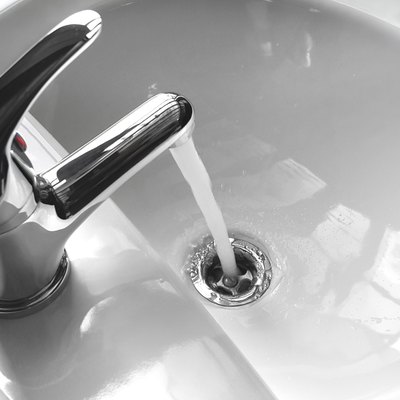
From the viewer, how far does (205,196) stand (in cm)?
50

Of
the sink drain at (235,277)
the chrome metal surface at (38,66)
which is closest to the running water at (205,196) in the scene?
the sink drain at (235,277)

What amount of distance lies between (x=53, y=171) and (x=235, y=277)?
0.24 meters

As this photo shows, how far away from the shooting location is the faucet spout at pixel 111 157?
37cm

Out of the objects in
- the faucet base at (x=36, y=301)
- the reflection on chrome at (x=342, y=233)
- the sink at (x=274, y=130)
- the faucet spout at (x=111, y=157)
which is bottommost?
the reflection on chrome at (x=342, y=233)

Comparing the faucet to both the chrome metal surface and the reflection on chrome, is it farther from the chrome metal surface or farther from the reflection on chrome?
the reflection on chrome

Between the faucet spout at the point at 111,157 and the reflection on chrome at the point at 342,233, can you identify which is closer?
the faucet spout at the point at 111,157

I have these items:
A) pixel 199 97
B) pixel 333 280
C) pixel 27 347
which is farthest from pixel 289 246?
pixel 27 347

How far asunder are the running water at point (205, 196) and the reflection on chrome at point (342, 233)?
77mm

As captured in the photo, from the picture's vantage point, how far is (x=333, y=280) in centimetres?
54

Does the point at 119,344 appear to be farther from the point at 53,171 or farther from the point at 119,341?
the point at 53,171

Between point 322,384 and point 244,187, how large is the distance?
0.63ft

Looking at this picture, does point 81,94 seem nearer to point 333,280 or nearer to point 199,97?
point 199,97

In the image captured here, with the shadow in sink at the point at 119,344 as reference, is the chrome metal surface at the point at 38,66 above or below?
above

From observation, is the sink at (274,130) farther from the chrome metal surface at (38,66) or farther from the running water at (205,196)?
the chrome metal surface at (38,66)
